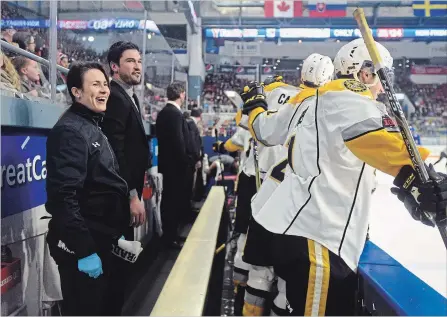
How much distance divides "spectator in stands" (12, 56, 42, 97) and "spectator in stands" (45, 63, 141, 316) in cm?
25

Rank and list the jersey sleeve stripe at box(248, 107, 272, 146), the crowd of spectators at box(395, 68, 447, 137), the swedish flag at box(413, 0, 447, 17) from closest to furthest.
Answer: the jersey sleeve stripe at box(248, 107, 272, 146), the swedish flag at box(413, 0, 447, 17), the crowd of spectators at box(395, 68, 447, 137)

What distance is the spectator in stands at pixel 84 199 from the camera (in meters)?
1.24

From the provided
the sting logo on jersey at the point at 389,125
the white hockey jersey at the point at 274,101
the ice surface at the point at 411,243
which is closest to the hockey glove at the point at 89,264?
the sting logo on jersey at the point at 389,125

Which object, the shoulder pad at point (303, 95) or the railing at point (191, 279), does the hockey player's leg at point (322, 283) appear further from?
the shoulder pad at point (303, 95)

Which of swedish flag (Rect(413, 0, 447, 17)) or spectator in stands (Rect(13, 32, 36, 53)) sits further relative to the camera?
swedish flag (Rect(413, 0, 447, 17))

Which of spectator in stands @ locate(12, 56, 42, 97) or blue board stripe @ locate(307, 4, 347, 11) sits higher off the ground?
blue board stripe @ locate(307, 4, 347, 11)

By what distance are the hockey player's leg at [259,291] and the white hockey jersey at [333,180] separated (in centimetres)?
54

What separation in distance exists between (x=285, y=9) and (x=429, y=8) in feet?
13.2

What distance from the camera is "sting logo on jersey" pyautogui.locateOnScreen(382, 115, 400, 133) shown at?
1.01 meters

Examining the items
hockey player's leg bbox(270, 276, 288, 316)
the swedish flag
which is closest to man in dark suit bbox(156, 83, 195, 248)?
hockey player's leg bbox(270, 276, 288, 316)

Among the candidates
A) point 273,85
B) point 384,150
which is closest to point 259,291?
point 384,150

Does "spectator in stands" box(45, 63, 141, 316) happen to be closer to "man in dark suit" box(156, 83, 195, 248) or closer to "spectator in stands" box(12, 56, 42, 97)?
"spectator in stands" box(12, 56, 42, 97)

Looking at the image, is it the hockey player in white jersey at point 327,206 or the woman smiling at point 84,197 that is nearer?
the hockey player in white jersey at point 327,206

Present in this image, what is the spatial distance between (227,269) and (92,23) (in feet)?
5.73
